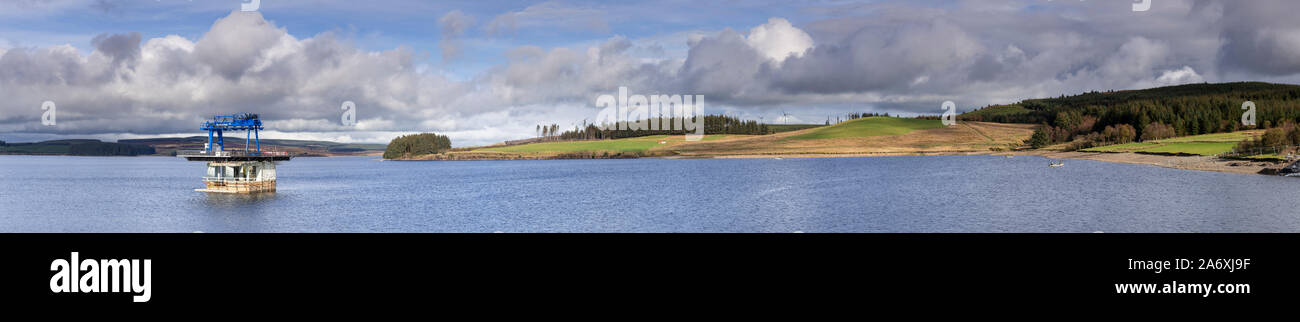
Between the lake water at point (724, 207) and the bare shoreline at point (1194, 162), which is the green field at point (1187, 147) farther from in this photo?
the lake water at point (724, 207)

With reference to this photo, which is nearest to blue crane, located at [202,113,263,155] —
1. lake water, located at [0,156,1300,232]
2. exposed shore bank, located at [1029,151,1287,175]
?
lake water, located at [0,156,1300,232]

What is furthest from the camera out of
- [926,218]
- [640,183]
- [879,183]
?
[640,183]

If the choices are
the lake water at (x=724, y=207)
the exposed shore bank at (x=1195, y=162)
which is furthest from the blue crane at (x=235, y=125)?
the exposed shore bank at (x=1195, y=162)

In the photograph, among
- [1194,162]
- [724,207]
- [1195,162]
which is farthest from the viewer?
[1194,162]

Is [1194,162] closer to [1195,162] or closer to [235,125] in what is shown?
[1195,162]

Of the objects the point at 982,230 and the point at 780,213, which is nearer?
the point at 982,230

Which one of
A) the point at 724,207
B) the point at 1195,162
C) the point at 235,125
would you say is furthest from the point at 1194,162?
the point at 235,125

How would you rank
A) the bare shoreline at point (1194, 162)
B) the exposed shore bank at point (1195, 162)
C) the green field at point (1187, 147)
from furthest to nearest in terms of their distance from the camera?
1. the green field at point (1187, 147)
2. the bare shoreline at point (1194, 162)
3. the exposed shore bank at point (1195, 162)

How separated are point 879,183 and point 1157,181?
24.8 metres

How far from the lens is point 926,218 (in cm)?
4809

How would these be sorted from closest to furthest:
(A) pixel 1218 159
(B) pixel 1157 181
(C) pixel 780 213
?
(C) pixel 780 213 < (B) pixel 1157 181 < (A) pixel 1218 159

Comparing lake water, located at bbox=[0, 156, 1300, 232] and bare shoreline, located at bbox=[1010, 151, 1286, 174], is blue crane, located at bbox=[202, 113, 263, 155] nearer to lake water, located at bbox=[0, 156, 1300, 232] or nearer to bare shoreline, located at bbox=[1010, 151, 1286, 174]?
lake water, located at bbox=[0, 156, 1300, 232]
